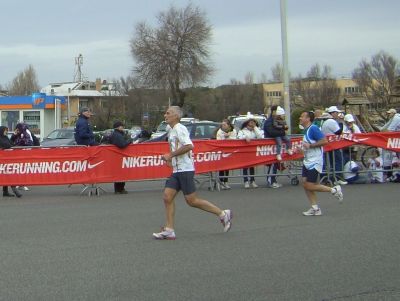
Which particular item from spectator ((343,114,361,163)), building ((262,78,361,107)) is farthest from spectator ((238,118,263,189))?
building ((262,78,361,107))

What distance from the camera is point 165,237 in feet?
27.4

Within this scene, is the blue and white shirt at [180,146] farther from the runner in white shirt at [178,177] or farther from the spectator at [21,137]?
the spectator at [21,137]

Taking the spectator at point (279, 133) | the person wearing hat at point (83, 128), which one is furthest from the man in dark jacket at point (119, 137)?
the spectator at point (279, 133)

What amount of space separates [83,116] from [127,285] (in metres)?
8.59

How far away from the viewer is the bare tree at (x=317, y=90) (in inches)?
3180

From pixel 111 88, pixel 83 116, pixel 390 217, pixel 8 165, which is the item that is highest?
pixel 111 88

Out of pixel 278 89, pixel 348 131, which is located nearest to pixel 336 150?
pixel 348 131

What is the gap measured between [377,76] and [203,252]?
69.6 metres

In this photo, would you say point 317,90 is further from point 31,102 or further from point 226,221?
point 226,221

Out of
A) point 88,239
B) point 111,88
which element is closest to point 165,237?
point 88,239

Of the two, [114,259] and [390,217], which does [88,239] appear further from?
[390,217]

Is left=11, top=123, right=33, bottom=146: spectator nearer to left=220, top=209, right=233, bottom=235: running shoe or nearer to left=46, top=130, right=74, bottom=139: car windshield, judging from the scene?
left=220, top=209, right=233, bottom=235: running shoe

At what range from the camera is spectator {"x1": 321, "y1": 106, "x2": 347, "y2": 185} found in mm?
14594

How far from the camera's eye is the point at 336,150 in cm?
1467
